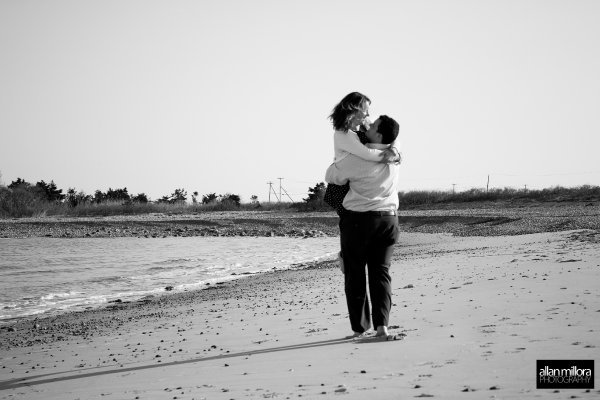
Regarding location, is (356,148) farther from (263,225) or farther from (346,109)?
(263,225)

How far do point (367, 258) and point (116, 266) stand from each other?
1429 cm

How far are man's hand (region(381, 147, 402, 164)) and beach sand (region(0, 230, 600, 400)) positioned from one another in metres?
1.32

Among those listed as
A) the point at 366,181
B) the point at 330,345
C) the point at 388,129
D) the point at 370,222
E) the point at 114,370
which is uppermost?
the point at 388,129

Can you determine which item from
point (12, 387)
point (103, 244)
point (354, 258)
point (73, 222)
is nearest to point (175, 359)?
point (12, 387)

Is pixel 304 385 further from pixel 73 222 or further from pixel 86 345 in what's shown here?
pixel 73 222

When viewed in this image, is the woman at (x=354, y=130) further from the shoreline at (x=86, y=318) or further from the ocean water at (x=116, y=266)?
the ocean water at (x=116, y=266)

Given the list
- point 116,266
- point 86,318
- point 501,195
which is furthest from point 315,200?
point 86,318

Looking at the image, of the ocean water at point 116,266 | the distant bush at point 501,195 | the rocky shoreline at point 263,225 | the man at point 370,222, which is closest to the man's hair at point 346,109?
the man at point 370,222

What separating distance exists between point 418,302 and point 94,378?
11.0 ft

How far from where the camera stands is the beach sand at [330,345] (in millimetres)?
4176

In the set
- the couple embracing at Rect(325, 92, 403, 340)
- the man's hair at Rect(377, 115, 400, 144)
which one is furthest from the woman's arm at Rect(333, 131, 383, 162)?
the man's hair at Rect(377, 115, 400, 144)

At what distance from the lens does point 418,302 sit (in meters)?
7.36

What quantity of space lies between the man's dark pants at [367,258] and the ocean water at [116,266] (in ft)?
22.1

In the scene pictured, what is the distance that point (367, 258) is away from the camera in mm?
5812
